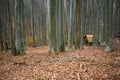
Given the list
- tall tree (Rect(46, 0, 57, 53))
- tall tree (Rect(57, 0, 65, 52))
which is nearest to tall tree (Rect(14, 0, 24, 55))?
tall tree (Rect(46, 0, 57, 53))

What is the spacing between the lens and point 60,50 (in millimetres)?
12891

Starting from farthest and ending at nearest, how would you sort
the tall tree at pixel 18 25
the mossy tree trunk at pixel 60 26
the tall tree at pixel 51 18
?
the mossy tree trunk at pixel 60 26 → the tall tree at pixel 18 25 → the tall tree at pixel 51 18

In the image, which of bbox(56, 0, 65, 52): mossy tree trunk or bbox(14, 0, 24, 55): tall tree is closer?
bbox(14, 0, 24, 55): tall tree

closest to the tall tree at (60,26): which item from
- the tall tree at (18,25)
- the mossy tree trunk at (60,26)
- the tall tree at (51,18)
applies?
the mossy tree trunk at (60,26)

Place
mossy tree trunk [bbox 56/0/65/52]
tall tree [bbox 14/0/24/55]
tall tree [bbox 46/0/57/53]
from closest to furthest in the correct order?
tall tree [bbox 46/0/57/53]
tall tree [bbox 14/0/24/55]
mossy tree trunk [bbox 56/0/65/52]

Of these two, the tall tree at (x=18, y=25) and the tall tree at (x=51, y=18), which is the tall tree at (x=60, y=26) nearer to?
the tall tree at (x=51, y=18)

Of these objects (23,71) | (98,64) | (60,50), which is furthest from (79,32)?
(23,71)

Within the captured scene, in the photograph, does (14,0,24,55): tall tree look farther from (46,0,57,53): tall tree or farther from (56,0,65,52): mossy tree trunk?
(56,0,65,52): mossy tree trunk

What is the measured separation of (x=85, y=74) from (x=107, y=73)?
806 millimetres

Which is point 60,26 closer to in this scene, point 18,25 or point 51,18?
point 51,18

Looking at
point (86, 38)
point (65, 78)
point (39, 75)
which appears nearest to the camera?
point (65, 78)

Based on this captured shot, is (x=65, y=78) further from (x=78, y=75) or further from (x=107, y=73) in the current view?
(x=107, y=73)

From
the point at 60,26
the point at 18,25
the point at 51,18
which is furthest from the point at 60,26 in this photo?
the point at 18,25

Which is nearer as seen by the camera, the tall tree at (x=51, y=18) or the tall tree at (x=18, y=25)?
the tall tree at (x=51, y=18)
